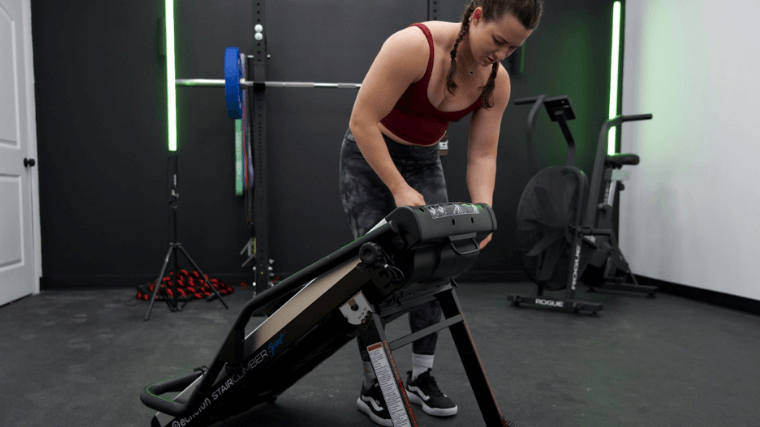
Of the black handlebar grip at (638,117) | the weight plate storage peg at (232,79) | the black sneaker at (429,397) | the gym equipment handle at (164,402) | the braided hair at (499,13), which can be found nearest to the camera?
the braided hair at (499,13)

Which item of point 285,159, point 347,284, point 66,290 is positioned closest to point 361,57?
point 285,159

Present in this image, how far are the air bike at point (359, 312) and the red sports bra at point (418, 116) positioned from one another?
320 mm

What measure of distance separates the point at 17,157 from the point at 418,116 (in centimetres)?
319

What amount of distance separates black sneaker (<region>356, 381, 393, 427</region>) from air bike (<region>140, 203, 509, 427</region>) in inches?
10.6

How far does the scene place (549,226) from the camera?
10.2 ft

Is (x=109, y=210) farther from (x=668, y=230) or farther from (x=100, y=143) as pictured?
(x=668, y=230)

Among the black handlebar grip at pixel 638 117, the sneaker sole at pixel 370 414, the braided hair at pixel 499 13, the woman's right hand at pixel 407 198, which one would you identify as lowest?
the sneaker sole at pixel 370 414

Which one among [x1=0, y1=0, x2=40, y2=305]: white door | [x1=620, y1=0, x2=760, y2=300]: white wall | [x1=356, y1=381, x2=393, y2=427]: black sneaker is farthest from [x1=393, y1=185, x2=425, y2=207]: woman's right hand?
[x1=0, y1=0, x2=40, y2=305]: white door

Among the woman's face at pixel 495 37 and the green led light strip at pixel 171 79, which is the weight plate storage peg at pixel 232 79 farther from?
the woman's face at pixel 495 37

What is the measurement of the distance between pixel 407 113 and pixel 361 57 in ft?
8.60

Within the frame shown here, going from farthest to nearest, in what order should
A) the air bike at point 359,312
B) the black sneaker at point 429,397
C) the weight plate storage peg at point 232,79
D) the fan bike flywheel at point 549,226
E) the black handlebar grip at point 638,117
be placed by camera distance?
the black handlebar grip at point 638,117 < the fan bike flywheel at point 549,226 < the weight plate storage peg at point 232,79 < the black sneaker at point 429,397 < the air bike at point 359,312

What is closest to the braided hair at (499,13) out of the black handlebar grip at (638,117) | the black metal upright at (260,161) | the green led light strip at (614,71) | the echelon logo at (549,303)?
the black metal upright at (260,161)

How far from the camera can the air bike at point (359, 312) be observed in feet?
3.28

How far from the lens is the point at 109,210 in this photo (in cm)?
364
